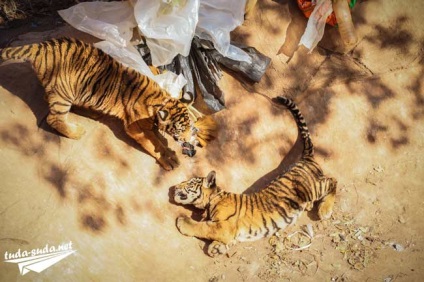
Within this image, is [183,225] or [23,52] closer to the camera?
[23,52]

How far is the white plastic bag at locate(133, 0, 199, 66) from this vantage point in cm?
334

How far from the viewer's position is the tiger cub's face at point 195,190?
334cm

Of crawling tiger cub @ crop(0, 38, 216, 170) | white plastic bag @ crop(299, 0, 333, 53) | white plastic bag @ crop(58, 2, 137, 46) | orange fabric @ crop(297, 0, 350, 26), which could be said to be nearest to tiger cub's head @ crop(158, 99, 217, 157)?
crawling tiger cub @ crop(0, 38, 216, 170)

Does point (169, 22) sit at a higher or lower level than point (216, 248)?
higher

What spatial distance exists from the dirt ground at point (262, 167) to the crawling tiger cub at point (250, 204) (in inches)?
5.5

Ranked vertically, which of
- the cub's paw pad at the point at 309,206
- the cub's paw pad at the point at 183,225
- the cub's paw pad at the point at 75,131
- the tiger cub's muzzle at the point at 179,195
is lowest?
the cub's paw pad at the point at 183,225

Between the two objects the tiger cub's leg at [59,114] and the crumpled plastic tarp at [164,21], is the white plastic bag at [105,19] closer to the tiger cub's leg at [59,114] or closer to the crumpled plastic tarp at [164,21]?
the crumpled plastic tarp at [164,21]

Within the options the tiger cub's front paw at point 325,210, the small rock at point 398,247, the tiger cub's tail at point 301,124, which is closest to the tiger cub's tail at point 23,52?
the tiger cub's tail at point 301,124

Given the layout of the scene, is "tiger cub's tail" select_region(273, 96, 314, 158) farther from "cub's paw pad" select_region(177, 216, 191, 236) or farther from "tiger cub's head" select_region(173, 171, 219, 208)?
"cub's paw pad" select_region(177, 216, 191, 236)

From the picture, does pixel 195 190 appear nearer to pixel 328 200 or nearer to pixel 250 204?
pixel 250 204

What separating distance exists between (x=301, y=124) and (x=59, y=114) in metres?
2.37

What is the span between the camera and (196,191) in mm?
3344

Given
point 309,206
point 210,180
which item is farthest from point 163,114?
point 309,206

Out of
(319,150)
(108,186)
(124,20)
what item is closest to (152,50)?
(124,20)
